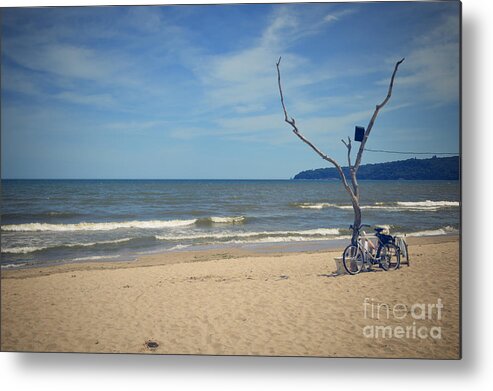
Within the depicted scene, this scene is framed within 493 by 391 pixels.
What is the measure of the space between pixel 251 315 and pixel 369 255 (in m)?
1.77

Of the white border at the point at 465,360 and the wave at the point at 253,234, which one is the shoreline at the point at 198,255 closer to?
the wave at the point at 253,234

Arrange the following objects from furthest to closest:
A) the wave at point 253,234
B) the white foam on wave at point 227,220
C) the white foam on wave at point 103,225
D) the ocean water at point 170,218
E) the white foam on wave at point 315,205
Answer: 1. the white foam on wave at point 315,205
2. the white foam on wave at point 227,220
3. the wave at point 253,234
4. the white foam on wave at point 103,225
5. the ocean water at point 170,218

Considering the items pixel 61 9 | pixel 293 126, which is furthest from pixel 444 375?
pixel 61 9

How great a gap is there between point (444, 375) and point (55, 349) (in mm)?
3621

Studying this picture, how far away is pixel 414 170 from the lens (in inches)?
165

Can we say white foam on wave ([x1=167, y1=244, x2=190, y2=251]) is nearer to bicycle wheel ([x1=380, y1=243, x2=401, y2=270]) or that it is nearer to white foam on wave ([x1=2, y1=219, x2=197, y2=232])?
white foam on wave ([x1=2, y1=219, x2=197, y2=232])

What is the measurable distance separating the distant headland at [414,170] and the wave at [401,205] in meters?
0.29

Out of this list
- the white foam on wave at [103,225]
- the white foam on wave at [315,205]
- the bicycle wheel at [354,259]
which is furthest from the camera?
the white foam on wave at [315,205]

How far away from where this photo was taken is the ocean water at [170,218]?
15.9 feet

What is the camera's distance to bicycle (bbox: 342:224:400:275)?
15.2 ft

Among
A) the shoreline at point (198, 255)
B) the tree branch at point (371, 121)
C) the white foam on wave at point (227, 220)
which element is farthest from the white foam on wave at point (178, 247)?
the tree branch at point (371, 121)

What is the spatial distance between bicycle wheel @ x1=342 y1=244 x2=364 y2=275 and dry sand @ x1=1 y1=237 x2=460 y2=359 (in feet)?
0.38

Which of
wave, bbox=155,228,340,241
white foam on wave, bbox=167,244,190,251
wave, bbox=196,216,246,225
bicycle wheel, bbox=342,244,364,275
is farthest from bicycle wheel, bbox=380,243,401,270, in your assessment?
wave, bbox=196,216,246,225

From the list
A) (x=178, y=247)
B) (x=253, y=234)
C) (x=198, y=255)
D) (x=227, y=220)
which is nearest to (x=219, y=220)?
(x=227, y=220)
